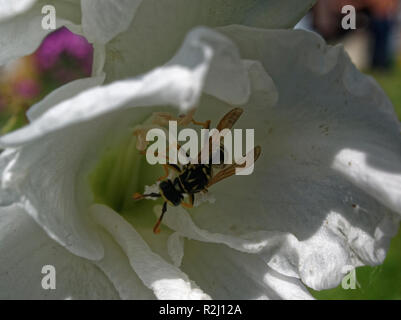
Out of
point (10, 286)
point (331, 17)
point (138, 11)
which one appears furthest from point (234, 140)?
point (331, 17)

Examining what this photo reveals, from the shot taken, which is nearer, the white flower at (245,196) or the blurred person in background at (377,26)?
the white flower at (245,196)

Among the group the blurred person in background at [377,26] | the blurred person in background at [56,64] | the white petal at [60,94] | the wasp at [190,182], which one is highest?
the white petal at [60,94]

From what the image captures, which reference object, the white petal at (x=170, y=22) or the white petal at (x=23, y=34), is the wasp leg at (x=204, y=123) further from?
the white petal at (x=23, y=34)

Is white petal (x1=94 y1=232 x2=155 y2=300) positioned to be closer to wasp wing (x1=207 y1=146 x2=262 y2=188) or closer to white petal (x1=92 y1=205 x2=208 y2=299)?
white petal (x1=92 y1=205 x2=208 y2=299)

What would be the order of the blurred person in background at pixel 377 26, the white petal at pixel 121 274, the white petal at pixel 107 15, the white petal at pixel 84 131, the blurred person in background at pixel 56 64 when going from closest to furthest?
the white petal at pixel 84 131 < the white petal at pixel 107 15 < the white petal at pixel 121 274 < the blurred person in background at pixel 56 64 < the blurred person in background at pixel 377 26

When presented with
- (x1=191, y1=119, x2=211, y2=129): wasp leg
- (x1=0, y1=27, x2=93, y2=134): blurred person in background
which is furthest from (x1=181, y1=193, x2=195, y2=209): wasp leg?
(x1=0, y1=27, x2=93, y2=134): blurred person in background

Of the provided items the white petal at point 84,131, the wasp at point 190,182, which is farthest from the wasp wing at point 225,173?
the white petal at point 84,131
